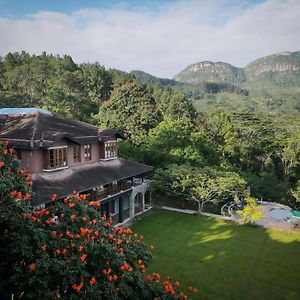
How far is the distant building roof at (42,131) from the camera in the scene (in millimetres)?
19922

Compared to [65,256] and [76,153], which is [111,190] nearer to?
[76,153]

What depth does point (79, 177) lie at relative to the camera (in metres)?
21.0

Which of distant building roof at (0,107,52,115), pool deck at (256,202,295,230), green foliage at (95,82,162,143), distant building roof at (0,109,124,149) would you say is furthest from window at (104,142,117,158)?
green foliage at (95,82,162,143)

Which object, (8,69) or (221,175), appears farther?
(8,69)

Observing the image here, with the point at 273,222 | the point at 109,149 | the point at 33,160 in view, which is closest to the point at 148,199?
the point at 109,149

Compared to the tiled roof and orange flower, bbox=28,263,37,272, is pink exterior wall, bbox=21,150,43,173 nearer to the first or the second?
the tiled roof

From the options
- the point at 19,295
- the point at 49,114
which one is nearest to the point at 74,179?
the point at 49,114

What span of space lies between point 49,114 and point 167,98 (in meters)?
39.6

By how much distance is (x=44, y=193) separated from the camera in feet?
57.9

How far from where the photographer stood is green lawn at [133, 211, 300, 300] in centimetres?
1525

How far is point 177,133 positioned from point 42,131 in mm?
16825

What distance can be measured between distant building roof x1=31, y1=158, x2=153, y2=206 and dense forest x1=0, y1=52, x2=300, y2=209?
366cm

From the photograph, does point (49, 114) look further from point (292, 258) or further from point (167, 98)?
point (167, 98)

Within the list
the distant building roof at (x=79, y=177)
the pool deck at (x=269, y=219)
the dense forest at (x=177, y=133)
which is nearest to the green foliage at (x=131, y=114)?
the dense forest at (x=177, y=133)
